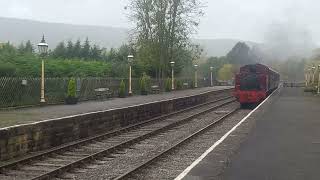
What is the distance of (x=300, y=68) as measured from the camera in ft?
274

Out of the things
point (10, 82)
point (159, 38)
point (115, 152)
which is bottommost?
point (115, 152)

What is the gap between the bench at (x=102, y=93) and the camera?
32503 mm

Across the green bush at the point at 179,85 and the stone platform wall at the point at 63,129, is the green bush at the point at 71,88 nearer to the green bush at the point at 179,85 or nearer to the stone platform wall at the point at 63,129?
the stone platform wall at the point at 63,129

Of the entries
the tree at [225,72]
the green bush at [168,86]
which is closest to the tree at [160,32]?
the green bush at [168,86]

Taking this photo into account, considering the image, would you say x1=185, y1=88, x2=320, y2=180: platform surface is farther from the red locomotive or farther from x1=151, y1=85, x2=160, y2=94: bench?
x1=151, y1=85, x2=160, y2=94: bench

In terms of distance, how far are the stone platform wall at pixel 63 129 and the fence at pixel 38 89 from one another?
4801 mm

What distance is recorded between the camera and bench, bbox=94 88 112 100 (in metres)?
32.5

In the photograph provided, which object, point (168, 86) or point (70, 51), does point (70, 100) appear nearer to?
point (168, 86)

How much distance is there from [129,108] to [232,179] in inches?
530

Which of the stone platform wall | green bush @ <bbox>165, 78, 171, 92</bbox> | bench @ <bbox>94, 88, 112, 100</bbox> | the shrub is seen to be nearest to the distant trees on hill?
green bush @ <bbox>165, 78, 171, 92</bbox>

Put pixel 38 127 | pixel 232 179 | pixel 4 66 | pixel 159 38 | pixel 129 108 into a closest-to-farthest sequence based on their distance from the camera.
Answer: pixel 232 179 → pixel 38 127 → pixel 129 108 → pixel 4 66 → pixel 159 38

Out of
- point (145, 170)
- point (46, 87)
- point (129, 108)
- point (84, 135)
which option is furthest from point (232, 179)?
point (46, 87)

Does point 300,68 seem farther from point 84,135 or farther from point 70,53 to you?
point 84,135

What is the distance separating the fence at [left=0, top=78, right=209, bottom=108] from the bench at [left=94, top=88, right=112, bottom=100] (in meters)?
→ 0.32
